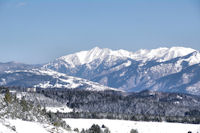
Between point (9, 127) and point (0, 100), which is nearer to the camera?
point (9, 127)

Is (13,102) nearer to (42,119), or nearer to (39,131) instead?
(42,119)

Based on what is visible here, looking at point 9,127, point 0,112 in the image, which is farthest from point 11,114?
point 9,127

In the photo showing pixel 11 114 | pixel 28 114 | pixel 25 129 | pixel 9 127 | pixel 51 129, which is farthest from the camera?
pixel 28 114

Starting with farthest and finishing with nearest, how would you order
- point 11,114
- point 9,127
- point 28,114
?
point 28,114, point 11,114, point 9,127

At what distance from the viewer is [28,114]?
182375mm

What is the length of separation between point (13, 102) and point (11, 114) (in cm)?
2421

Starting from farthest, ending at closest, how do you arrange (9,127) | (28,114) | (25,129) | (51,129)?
(28,114)
(51,129)
(25,129)
(9,127)

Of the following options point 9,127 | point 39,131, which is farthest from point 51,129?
point 9,127

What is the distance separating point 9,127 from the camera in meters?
128

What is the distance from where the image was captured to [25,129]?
142m

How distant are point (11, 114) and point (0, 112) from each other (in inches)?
158

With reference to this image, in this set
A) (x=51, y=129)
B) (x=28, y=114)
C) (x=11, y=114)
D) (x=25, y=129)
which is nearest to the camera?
(x=25, y=129)

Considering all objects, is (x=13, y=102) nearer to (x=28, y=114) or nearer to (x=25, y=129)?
(x=28, y=114)

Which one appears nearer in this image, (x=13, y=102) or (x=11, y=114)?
(x=11, y=114)
